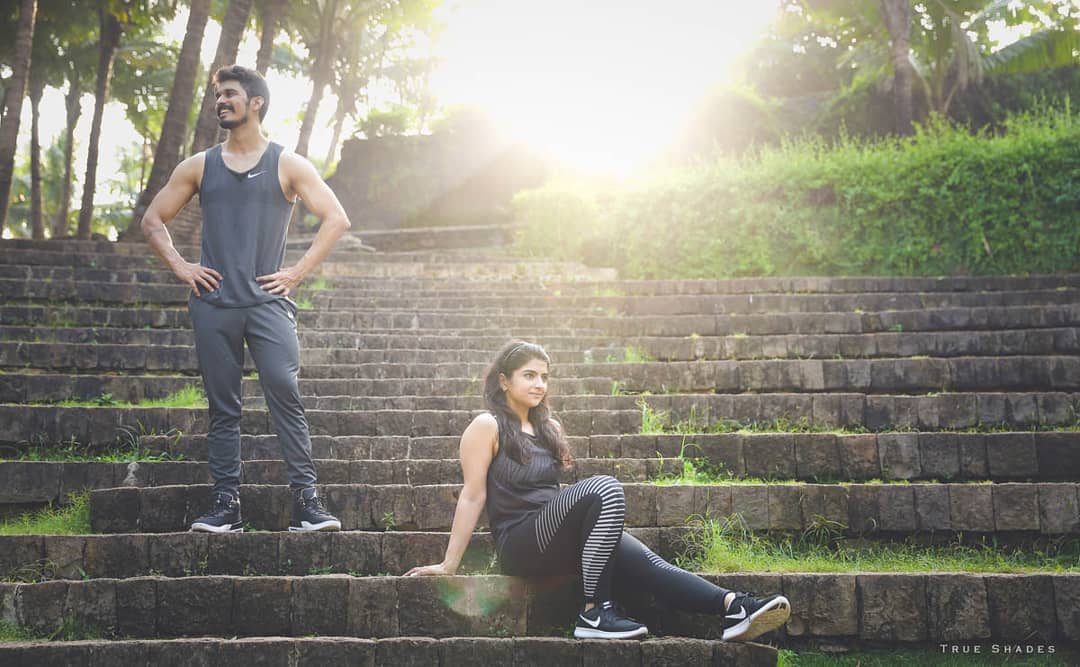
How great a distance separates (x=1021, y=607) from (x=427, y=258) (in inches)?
387

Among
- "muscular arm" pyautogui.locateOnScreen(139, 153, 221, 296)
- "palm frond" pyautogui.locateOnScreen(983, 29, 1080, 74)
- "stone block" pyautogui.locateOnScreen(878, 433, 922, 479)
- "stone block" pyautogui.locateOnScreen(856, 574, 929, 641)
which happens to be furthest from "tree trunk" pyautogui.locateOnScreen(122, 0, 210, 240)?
"palm frond" pyautogui.locateOnScreen(983, 29, 1080, 74)

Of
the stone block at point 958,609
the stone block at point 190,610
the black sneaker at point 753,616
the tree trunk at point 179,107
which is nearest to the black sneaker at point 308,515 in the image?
the stone block at point 190,610

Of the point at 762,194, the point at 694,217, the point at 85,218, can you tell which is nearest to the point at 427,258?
the point at 694,217

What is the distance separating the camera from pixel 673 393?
5.70m

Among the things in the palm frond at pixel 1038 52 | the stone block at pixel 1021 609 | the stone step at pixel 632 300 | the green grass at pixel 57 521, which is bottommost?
the stone block at pixel 1021 609

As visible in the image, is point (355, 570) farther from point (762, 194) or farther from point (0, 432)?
point (762, 194)

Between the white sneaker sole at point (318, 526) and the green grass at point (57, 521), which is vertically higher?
the white sneaker sole at point (318, 526)

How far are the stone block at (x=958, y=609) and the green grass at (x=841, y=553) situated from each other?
1.11ft

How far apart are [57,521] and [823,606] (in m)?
3.55

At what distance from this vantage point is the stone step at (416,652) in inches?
105

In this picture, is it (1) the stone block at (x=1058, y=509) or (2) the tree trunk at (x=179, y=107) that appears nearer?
(1) the stone block at (x=1058, y=509)

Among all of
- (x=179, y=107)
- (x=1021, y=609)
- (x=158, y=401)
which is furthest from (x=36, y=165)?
(x=1021, y=609)

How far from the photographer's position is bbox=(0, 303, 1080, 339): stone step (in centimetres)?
645

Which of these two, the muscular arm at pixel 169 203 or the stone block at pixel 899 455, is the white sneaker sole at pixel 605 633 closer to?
the stone block at pixel 899 455
